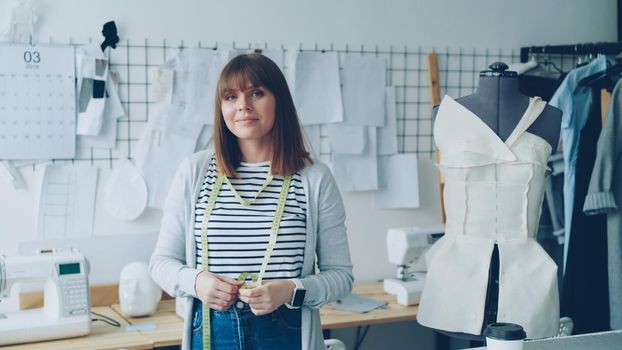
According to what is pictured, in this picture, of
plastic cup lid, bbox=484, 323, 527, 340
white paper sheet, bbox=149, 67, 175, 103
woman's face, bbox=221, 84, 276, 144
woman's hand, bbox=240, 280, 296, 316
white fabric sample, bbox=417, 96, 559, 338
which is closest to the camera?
plastic cup lid, bbox=484, 323, 527, 340

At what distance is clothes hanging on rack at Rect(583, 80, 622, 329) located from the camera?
267 cm

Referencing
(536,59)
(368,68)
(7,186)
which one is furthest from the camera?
(536,59)

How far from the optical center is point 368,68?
316 centimetres

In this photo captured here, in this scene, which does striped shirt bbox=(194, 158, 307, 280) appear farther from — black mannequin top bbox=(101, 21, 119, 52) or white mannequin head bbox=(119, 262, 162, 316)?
black mannequin top bbox=(101, 21, 119, 52)

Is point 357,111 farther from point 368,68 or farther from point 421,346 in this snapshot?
point 421,346

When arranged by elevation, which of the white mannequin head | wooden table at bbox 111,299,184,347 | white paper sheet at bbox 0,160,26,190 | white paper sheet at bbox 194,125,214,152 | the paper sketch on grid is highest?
the paper sketch on grid

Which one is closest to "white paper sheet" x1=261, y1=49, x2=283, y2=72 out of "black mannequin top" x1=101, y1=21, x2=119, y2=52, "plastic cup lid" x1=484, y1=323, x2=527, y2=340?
"black mannequin top" x1=101, y1=21, x2=119, y2=52

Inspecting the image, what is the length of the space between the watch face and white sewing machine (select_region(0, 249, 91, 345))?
0.84 metres

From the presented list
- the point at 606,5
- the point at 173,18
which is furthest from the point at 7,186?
the point at 606,5

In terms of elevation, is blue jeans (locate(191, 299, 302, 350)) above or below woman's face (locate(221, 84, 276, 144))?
below

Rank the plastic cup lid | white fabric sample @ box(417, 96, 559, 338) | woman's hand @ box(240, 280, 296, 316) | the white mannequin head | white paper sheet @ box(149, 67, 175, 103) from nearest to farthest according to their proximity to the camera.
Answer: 1. the plastic cup lid
2. woman's hand @ box(240, 280, 296, 316)
3. white fabric sample @ box(417, 96, 559, 338)
4. the white mannequin head
5. white paper sheet @ box(149, 67, 175, 103)

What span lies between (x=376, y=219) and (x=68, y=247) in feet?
3.94

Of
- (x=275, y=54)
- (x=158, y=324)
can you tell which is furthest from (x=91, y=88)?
(x=158, y=324)

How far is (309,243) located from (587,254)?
1314 mm
